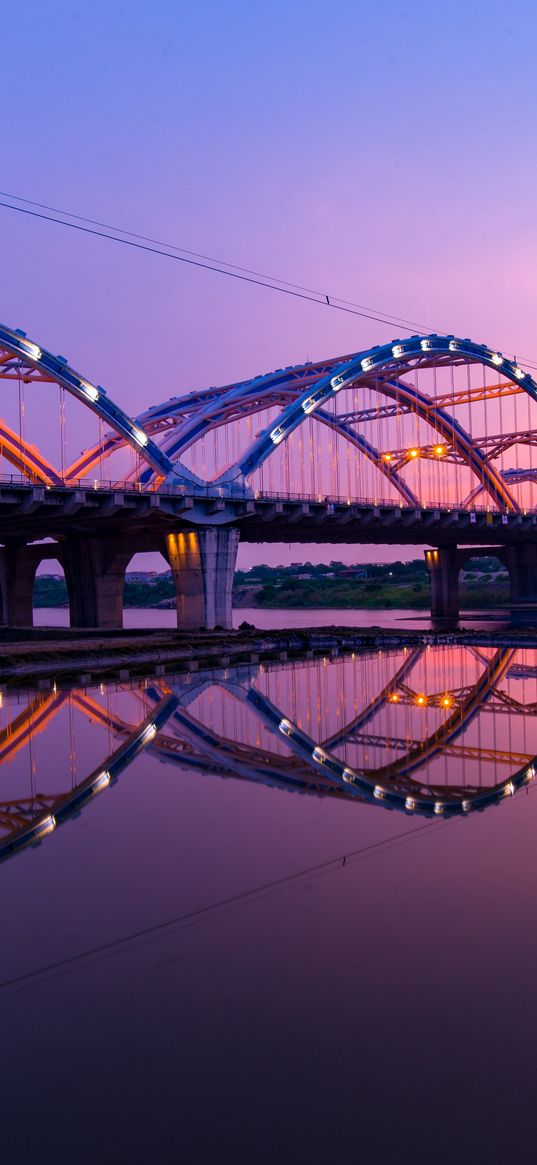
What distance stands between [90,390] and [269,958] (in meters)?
40.2

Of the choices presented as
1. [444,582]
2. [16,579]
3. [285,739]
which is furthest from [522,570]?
[285,739]

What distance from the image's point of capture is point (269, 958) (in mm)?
5707

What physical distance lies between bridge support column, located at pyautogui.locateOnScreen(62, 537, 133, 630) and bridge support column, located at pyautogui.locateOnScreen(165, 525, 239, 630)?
704 centimetres

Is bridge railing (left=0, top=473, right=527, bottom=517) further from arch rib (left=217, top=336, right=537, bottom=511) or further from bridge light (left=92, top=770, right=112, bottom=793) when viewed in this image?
bridge light (left=92, top=770, right=112, bottom=793)

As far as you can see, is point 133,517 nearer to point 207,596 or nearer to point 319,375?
point 207,596

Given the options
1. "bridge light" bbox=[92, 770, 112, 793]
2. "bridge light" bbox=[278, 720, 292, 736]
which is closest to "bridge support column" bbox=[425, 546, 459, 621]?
"bridge light" bbox=[278, 720, 292, 736]

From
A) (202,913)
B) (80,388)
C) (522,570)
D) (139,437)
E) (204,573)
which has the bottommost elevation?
(202,913)

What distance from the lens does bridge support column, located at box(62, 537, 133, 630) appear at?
5391 cm

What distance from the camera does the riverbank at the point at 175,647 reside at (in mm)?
24875

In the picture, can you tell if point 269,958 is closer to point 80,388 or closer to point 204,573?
point 80,388

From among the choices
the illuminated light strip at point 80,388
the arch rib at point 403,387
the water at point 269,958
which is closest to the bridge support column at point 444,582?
the arch rib at point 403,387

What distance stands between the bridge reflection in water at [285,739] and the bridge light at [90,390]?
24348 mm

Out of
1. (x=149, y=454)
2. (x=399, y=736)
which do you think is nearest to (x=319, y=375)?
(x=149, y=454)

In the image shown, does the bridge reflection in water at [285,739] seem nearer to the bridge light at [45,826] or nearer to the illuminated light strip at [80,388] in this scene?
the bridge light at [45,826]
